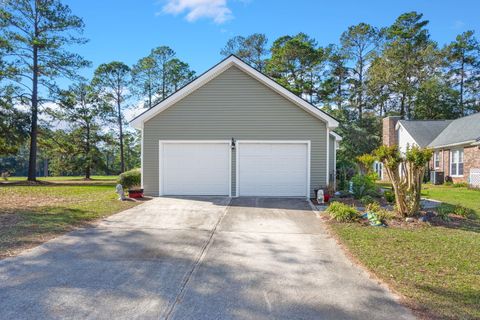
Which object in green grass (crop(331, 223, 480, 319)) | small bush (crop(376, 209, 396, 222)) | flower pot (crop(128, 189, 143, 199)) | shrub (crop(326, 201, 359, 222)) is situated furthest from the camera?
flower pot (crop(128, 189, 143, 199))

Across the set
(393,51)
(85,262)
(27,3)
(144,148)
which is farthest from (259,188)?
(393,51)

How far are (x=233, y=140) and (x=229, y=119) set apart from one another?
85 cm

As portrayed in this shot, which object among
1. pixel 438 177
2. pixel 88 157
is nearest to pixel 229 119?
pixel 438 177

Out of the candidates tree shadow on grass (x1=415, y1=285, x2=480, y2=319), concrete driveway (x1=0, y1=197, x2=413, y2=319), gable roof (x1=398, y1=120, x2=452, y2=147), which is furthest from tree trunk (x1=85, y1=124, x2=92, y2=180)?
tree shadow on grass (x1=415, y1=285, x2=480, y2=319)

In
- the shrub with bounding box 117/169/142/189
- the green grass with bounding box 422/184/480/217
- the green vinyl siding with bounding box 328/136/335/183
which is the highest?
the green vinyl siding with bounding box 328/136/335/183

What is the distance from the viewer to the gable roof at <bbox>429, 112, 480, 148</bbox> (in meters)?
19.5

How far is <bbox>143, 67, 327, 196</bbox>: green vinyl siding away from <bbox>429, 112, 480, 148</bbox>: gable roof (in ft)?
41.7

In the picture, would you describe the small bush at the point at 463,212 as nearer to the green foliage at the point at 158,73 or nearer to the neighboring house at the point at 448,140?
the neighboring house at the point at 448,140

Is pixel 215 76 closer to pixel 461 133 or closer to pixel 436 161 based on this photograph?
pixel 461 133

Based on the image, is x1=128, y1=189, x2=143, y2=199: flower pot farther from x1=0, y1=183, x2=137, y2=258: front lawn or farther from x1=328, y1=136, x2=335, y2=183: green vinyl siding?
x1=328, y1=136, x2=335, y2=183: green vinyl siding

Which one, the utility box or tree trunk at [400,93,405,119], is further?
tree trunk at [400,93,405,119]

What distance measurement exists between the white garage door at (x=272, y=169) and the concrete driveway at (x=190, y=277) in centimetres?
517

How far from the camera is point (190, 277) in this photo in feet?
14.0

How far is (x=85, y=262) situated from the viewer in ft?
15.7
